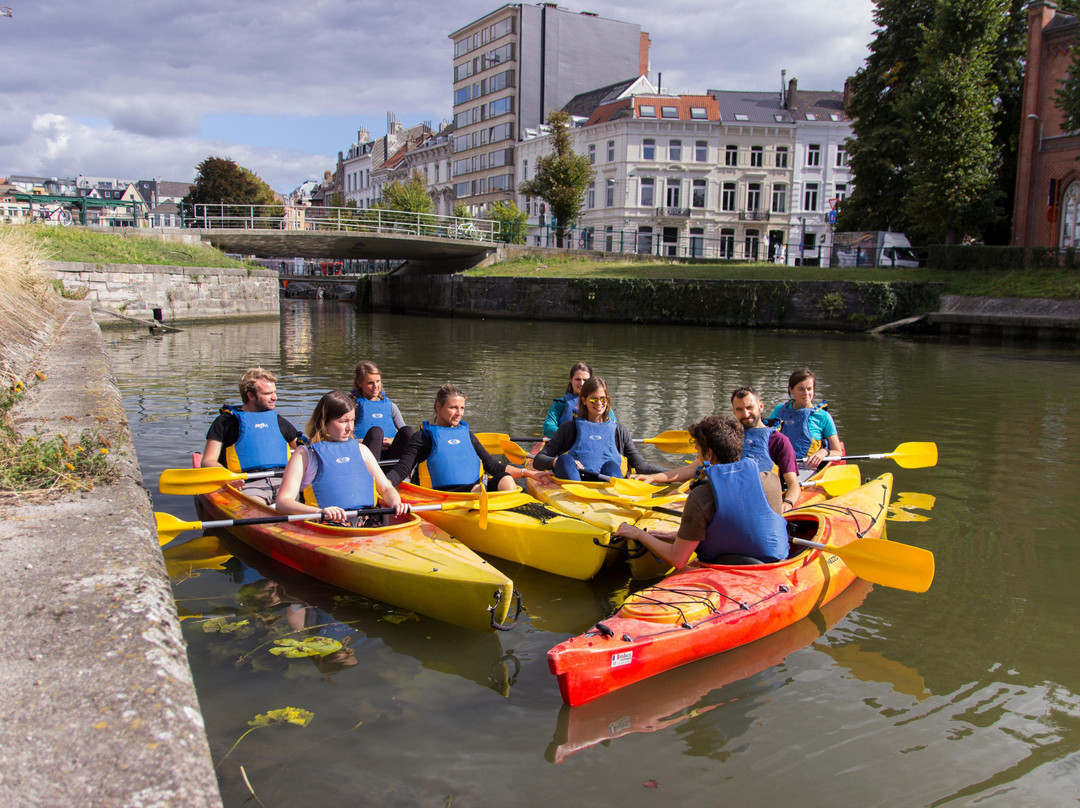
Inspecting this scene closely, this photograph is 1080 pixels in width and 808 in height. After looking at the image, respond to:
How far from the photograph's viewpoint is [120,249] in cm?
2514

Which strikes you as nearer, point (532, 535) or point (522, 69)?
point (532, 535)

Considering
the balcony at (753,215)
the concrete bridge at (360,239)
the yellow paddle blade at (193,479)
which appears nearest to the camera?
the yellow paddle blade at (193,479)

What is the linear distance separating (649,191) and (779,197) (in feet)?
25.5

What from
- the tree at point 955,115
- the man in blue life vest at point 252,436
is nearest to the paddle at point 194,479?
the man in blue life vest at point 252,436

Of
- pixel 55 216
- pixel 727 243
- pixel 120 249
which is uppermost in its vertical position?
pixel 727 243

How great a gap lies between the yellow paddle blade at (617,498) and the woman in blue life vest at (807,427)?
177cm

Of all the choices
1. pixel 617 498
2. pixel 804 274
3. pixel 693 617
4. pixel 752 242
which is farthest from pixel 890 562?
pixel 752 242

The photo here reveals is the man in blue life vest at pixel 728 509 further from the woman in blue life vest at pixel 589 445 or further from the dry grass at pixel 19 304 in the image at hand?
the dry grass at pixel 19 304

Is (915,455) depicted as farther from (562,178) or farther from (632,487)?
(562,178)

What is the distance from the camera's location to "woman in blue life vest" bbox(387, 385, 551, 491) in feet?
19.9

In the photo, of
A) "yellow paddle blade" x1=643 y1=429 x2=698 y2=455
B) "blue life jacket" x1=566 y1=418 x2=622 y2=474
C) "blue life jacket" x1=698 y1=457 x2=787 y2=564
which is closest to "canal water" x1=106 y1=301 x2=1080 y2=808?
"blue life jacket" x1=698 y1=457 x2=787 y2=564

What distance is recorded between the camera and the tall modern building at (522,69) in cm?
5678

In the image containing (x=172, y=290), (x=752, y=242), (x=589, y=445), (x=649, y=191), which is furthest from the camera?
(x=752, y=242)

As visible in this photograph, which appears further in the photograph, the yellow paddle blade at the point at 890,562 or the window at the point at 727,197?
the window at the point at 727,197
